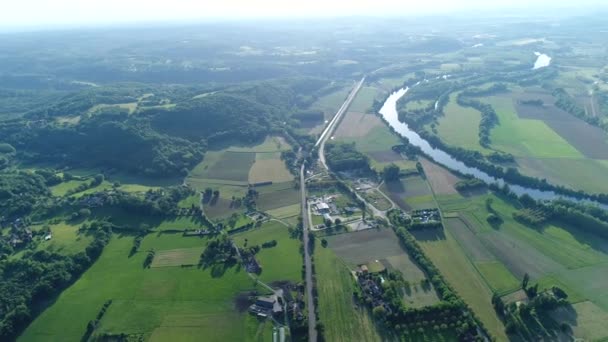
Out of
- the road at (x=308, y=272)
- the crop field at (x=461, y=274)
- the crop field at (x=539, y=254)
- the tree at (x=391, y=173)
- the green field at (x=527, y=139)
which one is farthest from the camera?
the green field at (x=527, y=139)

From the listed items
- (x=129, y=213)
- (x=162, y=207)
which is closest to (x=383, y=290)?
(x=162, y=207)

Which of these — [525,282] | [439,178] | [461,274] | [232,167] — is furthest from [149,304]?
[439,178]

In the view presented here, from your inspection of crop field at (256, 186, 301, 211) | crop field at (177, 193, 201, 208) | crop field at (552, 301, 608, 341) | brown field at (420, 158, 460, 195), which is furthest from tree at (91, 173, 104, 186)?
crop field at (552, 301, 608, 341)

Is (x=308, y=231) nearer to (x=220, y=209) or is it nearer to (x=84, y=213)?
(x=220, y=209)

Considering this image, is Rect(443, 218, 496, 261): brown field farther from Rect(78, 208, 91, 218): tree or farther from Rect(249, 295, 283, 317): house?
Rect(78, 208, 91, 218): tree

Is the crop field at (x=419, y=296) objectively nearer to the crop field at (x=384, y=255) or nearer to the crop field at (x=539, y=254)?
the crop field at (x=384, y=255)

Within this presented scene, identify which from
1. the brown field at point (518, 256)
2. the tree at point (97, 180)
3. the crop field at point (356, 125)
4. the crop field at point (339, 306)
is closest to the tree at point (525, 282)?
the brown field at point (518, 256)

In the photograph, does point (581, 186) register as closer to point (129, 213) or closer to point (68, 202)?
point (129, 213)
